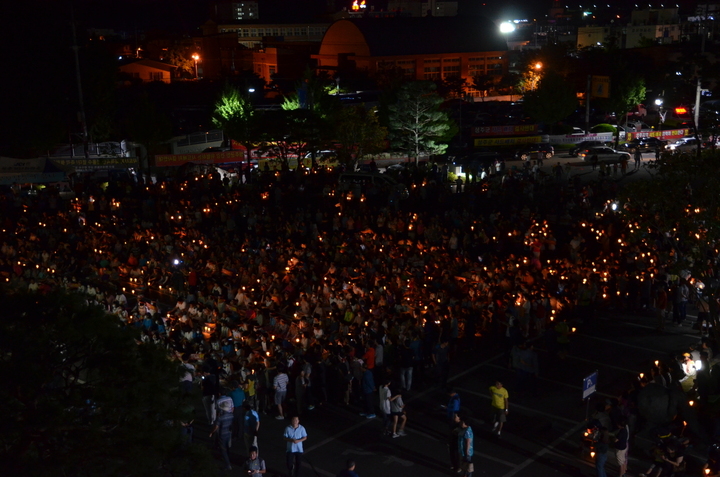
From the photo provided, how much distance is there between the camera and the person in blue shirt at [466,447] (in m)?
11.6

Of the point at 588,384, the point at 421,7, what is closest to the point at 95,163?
the point at 588,384

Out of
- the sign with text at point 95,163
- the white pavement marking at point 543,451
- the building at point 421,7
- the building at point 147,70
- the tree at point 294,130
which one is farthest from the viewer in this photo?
the building at point 421,7

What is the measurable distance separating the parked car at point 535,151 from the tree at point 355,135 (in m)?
8.36

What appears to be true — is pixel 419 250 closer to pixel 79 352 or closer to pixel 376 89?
pixel 79 352

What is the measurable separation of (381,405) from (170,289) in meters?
10.0

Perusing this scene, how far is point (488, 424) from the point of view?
13.8m

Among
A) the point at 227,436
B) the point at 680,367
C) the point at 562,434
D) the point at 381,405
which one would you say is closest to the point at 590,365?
the point at 680,367

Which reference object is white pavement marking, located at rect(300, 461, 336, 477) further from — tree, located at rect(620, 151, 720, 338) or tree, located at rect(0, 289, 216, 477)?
tree, located at rect(620, 151, 720, 338)

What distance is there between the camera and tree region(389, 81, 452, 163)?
140 ft

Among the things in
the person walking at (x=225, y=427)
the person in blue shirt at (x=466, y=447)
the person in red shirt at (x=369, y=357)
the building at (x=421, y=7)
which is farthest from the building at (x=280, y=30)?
the person in blue shirt at (x=466, y=447)

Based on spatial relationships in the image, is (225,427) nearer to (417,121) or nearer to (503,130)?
(417,121)

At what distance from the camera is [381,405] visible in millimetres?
13438

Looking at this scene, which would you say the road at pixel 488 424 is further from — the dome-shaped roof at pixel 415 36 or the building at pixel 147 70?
the building at pixel 147 70

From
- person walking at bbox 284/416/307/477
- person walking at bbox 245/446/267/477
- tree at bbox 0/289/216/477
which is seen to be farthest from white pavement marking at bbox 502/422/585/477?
tree at bbox 0/289/216/477
